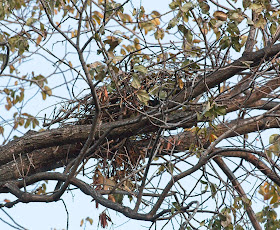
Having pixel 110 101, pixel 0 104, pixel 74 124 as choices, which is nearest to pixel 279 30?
pixel 110 101

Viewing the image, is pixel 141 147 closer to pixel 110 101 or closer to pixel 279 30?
pixel 110 101

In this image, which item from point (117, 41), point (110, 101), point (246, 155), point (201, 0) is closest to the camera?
point (117, 41)

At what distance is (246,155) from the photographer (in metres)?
4.56

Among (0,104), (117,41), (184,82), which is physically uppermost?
(0,104)

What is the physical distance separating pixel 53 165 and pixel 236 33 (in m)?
1.96

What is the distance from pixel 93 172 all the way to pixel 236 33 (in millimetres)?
1698

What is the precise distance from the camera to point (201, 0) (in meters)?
3.44

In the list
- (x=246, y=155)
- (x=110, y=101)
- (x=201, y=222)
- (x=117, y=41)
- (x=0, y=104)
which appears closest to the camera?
(x=117, y=41)

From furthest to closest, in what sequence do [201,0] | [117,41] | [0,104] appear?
[0,104]
[201,0]
[117,41]

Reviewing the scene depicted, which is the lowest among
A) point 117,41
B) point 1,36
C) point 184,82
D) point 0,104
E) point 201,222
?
point 201,222

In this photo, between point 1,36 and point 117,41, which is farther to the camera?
point 1,36

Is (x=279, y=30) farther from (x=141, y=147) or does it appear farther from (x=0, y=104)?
(x=0, y=104)

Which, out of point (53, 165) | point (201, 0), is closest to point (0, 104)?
point (53, 165)

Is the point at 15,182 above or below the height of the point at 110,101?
below
